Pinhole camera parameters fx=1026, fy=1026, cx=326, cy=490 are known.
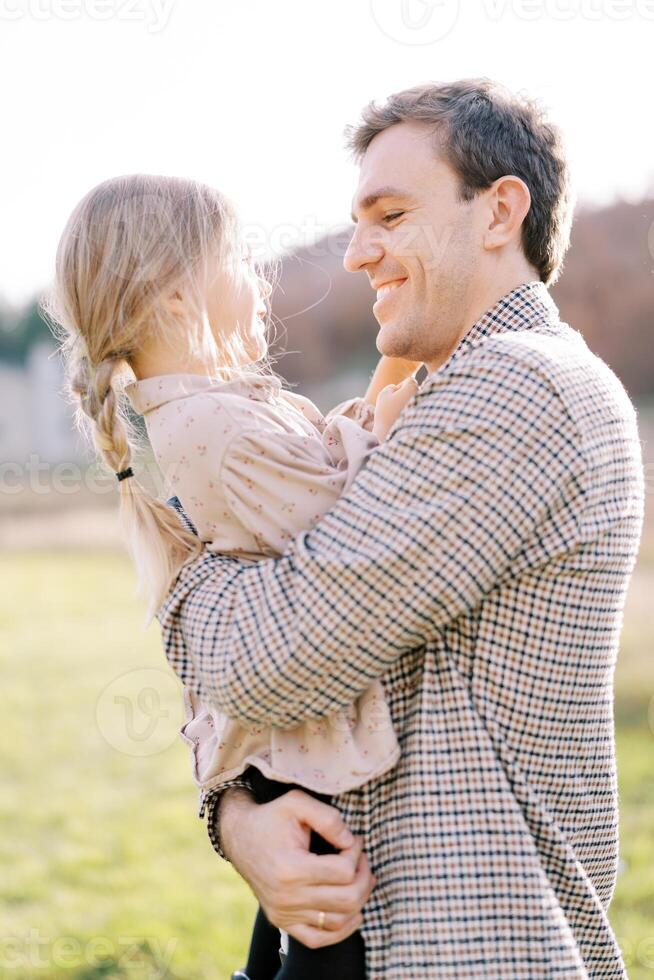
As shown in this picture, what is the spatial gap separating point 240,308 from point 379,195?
0.37 meters

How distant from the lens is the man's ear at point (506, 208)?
5.86 ft

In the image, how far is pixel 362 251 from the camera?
1.87 meters

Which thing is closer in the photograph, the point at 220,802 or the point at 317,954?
the point at 317,954

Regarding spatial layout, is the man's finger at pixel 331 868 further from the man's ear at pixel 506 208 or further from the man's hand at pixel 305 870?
the man's ear at pixel 506 208

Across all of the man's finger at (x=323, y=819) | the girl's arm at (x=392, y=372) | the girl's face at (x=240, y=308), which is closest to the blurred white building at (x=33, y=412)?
the girl's arm at (x=392, y=372)

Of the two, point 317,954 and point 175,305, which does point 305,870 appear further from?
point 175,305

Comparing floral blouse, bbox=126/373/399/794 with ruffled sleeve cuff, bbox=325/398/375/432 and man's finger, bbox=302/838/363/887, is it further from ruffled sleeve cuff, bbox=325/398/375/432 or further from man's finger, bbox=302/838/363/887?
ruffled sleeve cuff, bbox=325/398/375/432

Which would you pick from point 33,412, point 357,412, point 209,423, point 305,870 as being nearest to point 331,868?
point 305,870

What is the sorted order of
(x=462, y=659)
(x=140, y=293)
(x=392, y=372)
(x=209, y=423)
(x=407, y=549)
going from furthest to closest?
(x=392, y=372) < (x=140, y=293) < (x=209, y=423) < (x=462, y=659) < (x=407, y=549)

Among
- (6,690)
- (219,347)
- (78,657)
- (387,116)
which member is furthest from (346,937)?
(78,657)

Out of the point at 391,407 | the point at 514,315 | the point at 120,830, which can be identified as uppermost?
the point at 514,315

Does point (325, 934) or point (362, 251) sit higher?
point (362, 251)

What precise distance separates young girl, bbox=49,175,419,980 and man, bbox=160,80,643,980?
0.05 meters

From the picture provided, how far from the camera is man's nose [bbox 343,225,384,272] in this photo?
1851mm
